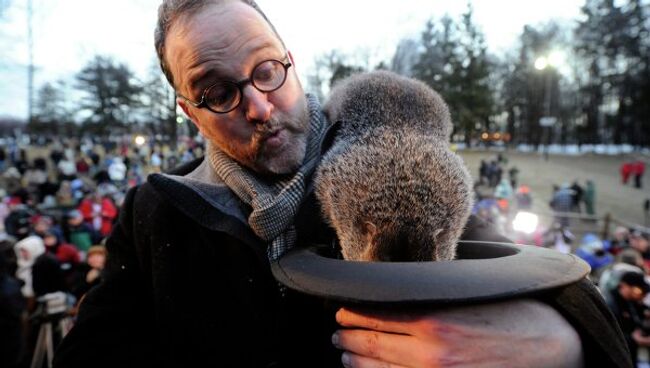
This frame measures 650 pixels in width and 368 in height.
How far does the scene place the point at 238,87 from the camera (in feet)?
4.40

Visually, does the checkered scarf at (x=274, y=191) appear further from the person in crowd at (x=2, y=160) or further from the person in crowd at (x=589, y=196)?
the person in crowd at (x=2, y=160)

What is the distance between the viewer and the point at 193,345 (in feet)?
4.55

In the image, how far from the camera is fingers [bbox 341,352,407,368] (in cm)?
86

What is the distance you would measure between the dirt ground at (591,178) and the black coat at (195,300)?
37.5 ft

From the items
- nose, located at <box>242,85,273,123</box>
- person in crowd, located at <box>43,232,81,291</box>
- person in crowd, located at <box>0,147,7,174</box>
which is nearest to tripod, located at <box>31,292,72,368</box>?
person in crowd, located at <box>43,232,81,291</box>

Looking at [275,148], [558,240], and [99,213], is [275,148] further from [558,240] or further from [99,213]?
[99,213]

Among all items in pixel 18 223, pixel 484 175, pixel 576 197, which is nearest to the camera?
pixel 18 223

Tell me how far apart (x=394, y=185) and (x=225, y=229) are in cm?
60

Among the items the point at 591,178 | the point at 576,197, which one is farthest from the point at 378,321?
the point at 591,178

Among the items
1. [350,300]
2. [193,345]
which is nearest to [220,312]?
[193,345]

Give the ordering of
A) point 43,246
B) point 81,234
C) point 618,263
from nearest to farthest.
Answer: point 618,263, point 43,246, point 81,234

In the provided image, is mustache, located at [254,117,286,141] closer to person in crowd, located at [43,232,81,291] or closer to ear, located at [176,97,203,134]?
ear, located at [176,97,203,134]

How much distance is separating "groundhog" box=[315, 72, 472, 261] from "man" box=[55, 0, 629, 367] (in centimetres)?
17

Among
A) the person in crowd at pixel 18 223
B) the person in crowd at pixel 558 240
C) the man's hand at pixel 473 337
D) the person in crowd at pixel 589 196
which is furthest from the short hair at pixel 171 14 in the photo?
the person in crowd at pixel 589 196
